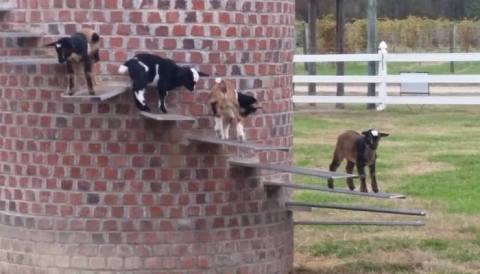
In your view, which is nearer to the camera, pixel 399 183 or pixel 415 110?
pixel 399 183

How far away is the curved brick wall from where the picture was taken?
7.71 metres

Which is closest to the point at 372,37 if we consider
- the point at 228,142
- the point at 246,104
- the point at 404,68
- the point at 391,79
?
the point at 391,79

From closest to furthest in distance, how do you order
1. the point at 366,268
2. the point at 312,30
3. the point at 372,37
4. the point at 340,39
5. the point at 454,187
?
the point at 366,268
the point at 454,187
the point at 372,37
the point at 340,39
the point at 312,30

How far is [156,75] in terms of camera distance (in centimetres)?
742

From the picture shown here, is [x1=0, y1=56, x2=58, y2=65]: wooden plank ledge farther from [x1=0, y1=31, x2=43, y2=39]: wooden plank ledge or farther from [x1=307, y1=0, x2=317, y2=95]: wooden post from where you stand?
[x1=307, y1=0, x2=317, y2=95]: wooden post

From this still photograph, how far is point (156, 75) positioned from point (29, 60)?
0.86 m

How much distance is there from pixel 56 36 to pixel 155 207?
1.35m

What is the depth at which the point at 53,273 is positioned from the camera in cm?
796

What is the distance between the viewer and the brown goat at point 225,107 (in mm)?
7559

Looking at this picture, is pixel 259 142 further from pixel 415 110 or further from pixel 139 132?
pixel 415 110

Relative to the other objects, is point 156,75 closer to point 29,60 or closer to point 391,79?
point 29,60

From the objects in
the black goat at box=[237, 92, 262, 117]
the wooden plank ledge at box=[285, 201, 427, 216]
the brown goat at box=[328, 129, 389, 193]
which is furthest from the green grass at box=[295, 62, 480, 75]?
the black goat at box=[237, 92, 262, 117]

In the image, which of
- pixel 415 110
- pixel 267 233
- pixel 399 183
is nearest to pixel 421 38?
pixel 415 110

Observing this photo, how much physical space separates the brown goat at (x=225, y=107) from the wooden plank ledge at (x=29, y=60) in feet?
3.61
